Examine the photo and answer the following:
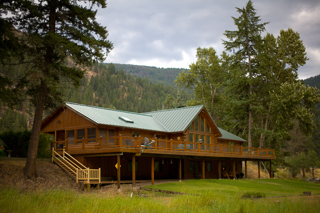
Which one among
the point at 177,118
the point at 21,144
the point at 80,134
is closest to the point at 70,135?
the point at 80,134

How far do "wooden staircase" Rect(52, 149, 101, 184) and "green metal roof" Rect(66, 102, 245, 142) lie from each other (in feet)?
11.0

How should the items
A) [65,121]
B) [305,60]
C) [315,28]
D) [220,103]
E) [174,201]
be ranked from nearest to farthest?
[174,201]
[65,121]
[315,28]
[305,60]
[220,103]

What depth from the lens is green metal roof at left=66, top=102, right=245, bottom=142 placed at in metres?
26.4

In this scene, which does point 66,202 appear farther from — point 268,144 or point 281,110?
point 268,144

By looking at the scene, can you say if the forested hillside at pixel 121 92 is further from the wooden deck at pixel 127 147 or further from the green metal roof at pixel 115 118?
the wooden deck at pixel 127 147

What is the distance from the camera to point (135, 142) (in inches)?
921

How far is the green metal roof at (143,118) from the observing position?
86.5ft

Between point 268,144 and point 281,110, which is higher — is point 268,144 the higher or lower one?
the lower one

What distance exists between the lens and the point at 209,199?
13.5m

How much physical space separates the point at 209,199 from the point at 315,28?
23068 millimetres

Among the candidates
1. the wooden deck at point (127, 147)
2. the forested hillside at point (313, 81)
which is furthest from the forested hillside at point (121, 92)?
the wooden deck at point (127, 147)

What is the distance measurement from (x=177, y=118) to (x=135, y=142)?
9773mm

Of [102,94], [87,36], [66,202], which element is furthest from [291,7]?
[102,94]

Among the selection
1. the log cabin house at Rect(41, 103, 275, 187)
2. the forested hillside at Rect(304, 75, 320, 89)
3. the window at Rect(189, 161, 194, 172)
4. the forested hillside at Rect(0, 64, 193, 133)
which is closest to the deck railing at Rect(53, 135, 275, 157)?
the log cabin house at Rect(41, 103, 275, 187)
